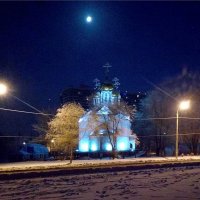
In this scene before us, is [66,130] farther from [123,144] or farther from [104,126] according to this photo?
[123,144]

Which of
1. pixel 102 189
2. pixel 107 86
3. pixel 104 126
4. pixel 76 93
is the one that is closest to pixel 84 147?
pixel 104 126

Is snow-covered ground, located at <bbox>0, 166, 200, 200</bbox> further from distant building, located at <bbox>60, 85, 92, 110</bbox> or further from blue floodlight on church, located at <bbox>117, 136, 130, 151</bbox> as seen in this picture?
distant building, located at <bbox>60, 85, 92, 110</bbox>

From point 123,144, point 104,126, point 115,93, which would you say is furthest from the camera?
point 115,93

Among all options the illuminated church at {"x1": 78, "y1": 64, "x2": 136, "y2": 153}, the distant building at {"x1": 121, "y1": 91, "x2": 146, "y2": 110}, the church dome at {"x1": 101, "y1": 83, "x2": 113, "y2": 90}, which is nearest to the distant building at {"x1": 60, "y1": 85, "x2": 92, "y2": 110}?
the distant building at {"x1": 121, "y1": 91, "x2": 146, "y2": 110}

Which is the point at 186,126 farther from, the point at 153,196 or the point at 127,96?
the point at 127,96

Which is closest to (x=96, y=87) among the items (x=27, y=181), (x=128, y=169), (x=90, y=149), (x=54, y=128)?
(x=90, y=149)

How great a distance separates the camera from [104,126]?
198 ft

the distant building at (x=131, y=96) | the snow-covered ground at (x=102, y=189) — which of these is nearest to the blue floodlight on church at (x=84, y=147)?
the distant building at (x=131, y=96)

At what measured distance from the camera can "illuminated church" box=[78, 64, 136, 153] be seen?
5962cm

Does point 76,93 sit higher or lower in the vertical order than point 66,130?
higher

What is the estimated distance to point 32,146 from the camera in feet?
240

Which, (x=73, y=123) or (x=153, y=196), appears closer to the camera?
(x=153, y=196)

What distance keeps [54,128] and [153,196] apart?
33737 millimetres

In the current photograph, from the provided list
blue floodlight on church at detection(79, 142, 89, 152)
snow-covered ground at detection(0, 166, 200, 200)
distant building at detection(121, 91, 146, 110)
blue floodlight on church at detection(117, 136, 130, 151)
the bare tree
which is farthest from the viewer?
distant building at detection(121, 91, 146, 110)
